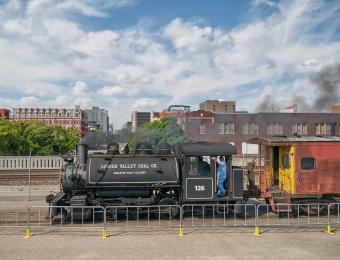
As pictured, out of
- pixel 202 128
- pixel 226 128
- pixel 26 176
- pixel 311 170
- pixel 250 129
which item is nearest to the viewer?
pixel 311 170

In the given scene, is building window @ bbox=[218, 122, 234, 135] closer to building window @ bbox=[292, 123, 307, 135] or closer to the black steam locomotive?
building window @ bbox=[292, 123, 307, 135]

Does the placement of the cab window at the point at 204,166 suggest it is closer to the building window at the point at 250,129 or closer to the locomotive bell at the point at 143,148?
the locomotive bell at the point at 143,148

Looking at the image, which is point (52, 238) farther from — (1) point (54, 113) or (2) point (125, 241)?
(1) point (54, 113)

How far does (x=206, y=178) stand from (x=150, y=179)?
7.62ft

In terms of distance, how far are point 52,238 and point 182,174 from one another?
18.4ft

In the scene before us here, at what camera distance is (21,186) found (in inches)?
986

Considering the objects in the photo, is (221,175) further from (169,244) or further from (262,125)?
(262,125)

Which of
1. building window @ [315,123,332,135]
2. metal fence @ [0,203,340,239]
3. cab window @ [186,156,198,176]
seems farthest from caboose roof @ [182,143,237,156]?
building window @ [315,123,332,135]

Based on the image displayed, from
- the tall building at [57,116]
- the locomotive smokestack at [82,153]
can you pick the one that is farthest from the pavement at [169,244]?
the tall building at [57,116]

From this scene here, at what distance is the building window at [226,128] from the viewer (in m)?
50.9

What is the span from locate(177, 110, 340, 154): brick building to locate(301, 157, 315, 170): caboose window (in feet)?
117

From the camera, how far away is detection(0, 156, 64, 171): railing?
2795cm

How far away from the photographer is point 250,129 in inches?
1999

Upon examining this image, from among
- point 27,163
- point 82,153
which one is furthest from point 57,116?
point 82,153
